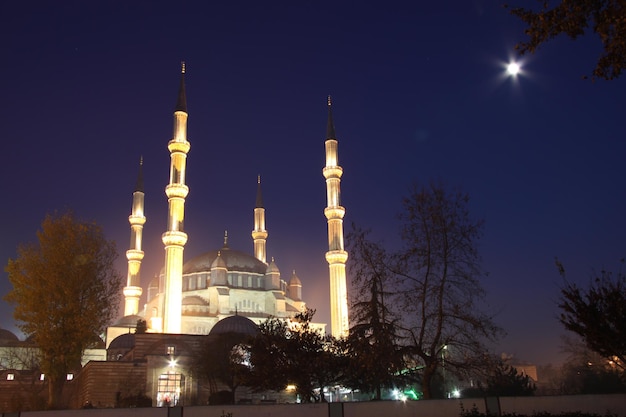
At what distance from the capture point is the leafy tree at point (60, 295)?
24453 mm

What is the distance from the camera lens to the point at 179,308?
149 feet

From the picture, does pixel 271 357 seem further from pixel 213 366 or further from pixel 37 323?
pixel 213 366

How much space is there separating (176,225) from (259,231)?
21.3 meters

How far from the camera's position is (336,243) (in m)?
49.6

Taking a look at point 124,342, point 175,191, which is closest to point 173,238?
point 175,191

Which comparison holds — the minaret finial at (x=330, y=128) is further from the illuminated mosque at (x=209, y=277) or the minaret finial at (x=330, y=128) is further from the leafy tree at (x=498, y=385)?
the leafy tree at (x=498, y=385)

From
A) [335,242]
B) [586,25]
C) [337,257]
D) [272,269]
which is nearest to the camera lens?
[586,25]

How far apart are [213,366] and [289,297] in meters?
29.2

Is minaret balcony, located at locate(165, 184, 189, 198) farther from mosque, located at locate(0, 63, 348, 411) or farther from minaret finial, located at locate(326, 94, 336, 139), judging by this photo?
minaret finial, located at locate(326, 94, 336, 139)

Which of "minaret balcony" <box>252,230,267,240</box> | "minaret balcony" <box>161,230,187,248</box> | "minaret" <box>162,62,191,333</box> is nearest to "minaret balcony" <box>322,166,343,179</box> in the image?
"minaret" <box>162,62,191,333</box>

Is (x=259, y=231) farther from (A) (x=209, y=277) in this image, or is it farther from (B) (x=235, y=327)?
(B) (x=235, y=327)

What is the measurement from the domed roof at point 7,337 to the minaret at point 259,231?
24.3m

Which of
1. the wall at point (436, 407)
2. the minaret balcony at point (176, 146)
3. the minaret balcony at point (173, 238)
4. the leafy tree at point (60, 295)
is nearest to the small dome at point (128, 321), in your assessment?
the minaret balcony at point (173, 238)

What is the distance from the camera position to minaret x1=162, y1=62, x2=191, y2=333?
4491 cm
